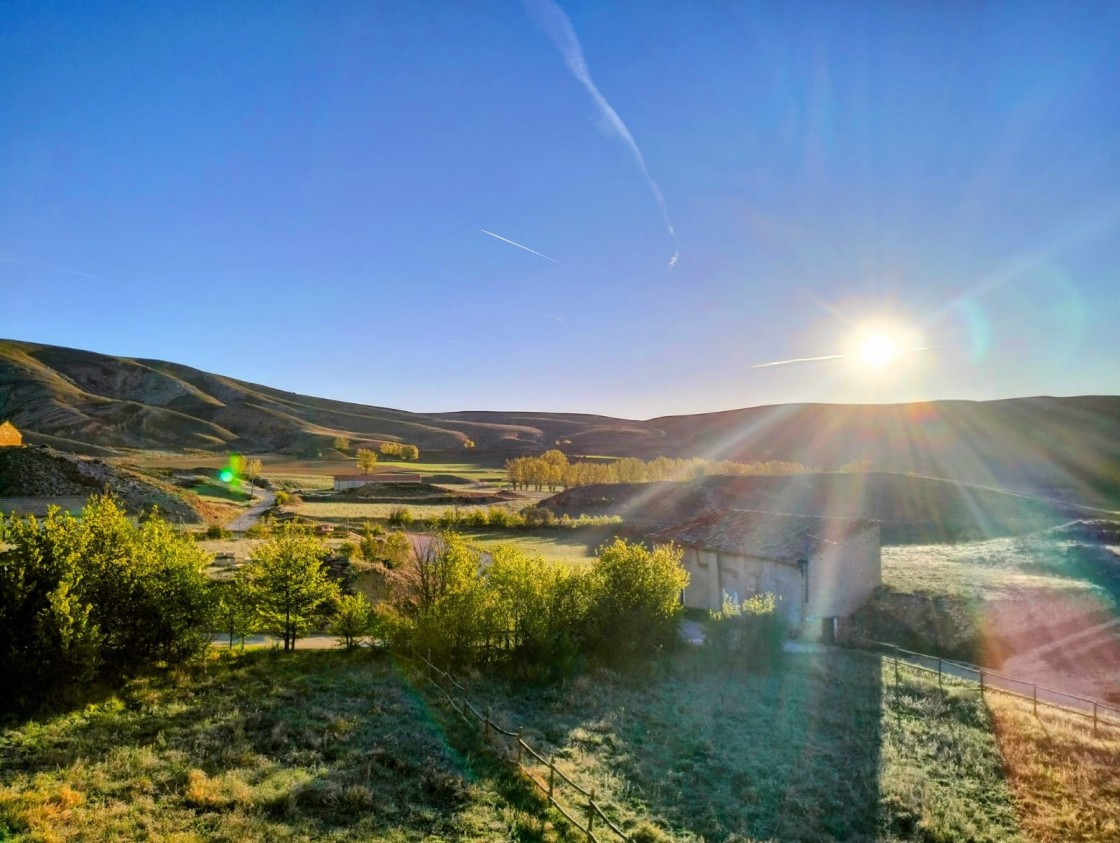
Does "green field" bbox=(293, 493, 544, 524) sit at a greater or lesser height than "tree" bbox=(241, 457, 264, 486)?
lesser

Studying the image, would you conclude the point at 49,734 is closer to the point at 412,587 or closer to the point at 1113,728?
the point at 412,587

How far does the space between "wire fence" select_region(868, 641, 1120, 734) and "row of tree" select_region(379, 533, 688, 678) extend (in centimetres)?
1025

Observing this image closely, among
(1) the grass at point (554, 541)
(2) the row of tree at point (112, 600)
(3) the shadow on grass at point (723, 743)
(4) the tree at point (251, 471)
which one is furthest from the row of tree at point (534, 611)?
(4) the tree at point (251, 471)

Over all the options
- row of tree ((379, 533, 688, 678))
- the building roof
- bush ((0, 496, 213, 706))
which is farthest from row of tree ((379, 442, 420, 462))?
bush ((0, 496, 213, 706))

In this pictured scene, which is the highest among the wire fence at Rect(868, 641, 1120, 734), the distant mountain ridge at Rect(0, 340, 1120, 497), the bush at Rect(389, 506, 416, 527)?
the distant mountain ridge at Rect(0, 340, 1120, 497)

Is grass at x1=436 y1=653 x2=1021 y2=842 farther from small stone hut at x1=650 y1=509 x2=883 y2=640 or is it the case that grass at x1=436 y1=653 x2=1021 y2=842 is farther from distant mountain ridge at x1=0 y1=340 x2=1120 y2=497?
distant mountain ridge at x1=0 y1=340 x2=1120 y2=497

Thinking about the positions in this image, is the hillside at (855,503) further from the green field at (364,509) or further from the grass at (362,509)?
the grass at (362,509)

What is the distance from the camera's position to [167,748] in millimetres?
14984

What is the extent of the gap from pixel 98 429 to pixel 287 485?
92088 millimetres

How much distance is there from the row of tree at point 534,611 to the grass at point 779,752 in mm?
1814

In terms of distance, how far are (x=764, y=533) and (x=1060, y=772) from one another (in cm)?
1997

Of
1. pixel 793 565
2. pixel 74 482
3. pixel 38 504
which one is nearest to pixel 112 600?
pixel 793 565

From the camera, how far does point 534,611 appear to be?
25.2 m

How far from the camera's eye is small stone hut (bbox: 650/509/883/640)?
31.5 m
